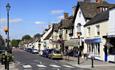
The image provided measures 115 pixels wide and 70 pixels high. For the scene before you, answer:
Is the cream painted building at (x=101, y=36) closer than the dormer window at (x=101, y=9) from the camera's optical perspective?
Yes

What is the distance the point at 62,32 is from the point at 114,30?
35731 mm

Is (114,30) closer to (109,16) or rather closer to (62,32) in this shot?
(109,16)

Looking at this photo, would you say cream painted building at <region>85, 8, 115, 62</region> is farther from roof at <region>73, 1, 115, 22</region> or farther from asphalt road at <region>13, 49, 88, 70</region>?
asphalt road at <region>13, 49, 88, 70</region>

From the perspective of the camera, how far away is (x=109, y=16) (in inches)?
1821

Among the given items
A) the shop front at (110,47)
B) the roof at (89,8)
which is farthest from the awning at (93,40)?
the roof at (89,8)

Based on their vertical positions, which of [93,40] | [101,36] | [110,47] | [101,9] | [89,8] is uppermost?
[89,8]

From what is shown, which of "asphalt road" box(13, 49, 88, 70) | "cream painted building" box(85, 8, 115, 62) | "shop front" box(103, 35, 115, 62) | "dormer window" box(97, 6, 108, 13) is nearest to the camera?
"asphalt road" box(13, 49, 88, 70)

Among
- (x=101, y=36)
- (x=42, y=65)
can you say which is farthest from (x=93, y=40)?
(x=42, y=65)

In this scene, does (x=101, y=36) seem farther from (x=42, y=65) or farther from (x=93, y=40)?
(x=42, y=65)

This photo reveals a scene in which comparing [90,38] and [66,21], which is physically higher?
[66,21]

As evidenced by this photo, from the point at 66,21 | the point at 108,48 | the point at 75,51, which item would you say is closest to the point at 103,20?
the point at 108,48

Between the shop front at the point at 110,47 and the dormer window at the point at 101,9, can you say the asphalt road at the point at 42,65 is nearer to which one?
the shop front at the point at 110,47

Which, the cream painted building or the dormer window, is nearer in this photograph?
the cream painted building

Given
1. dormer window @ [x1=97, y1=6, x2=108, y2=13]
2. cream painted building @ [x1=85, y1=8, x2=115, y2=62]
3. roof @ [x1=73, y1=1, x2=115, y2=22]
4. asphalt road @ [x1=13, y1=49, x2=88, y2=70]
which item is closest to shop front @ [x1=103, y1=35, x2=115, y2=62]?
cream painted building @ [x1=85, y1=8, x2=115, y2=62]
